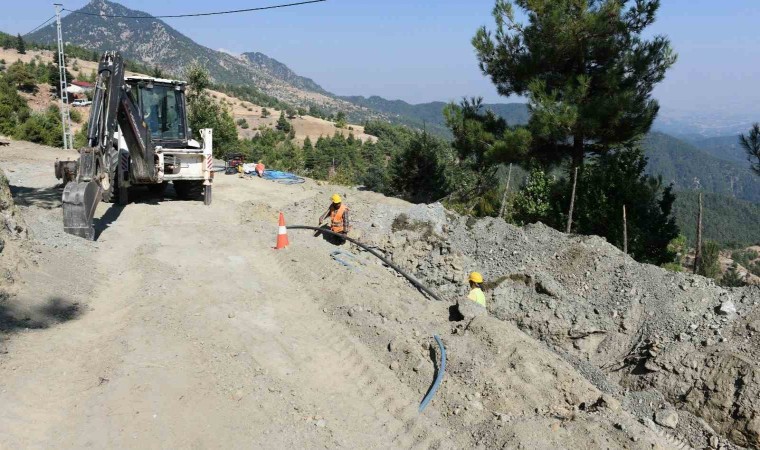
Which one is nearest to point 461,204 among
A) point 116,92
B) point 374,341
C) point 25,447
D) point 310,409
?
point 116,92

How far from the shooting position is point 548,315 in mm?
8664

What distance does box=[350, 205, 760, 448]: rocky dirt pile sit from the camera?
6098mm

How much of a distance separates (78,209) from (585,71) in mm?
13261

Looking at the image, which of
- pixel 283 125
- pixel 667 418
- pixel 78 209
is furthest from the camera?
pixel 283 125

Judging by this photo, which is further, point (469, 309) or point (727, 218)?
point (727, 218)

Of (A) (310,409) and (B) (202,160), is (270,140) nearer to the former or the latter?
(B) (202,160)

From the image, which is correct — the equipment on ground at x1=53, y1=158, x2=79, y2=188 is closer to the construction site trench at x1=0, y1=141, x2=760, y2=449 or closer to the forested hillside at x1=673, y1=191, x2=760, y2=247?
the construction site trench at x1=0, y1=141, x2=760, y2=449

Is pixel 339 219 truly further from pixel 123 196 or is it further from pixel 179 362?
pixel 179 362

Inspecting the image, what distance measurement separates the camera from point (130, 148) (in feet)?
38.0

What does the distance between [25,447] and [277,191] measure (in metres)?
14.1

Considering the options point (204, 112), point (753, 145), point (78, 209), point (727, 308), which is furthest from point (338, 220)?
point (204, 112)

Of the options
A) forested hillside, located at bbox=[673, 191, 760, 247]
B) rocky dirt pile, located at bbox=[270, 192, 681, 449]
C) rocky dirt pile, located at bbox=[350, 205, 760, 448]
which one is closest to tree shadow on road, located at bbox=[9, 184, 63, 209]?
rocky dirt pile, located at bbox=[270, 192, 681, 449]

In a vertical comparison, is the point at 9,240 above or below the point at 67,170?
below

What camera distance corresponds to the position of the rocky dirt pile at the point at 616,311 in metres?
6.10
